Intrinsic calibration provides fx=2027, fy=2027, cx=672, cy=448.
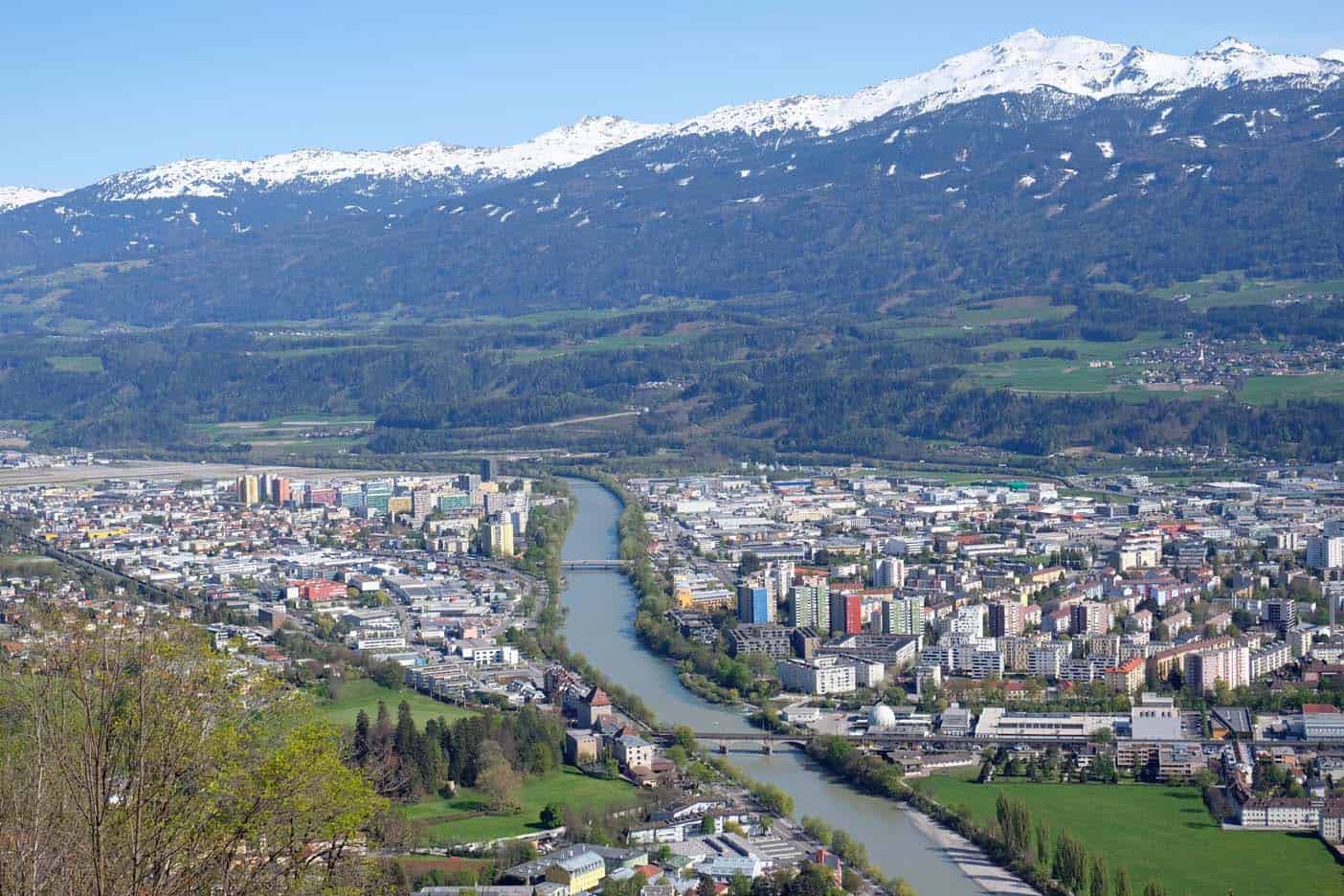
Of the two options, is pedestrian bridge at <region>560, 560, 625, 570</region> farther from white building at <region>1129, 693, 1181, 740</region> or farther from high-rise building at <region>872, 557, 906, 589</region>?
white building at <region>1129, 693, 1181, 740</region>

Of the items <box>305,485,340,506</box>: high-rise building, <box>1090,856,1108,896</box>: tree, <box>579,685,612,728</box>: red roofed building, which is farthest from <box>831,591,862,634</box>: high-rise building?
<box>305,485,340,506</box>: high-rise building

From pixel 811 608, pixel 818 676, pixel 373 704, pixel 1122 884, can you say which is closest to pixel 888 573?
pixel 811 608

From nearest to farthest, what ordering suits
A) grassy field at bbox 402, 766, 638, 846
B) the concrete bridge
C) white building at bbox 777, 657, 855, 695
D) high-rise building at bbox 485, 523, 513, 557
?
grassy field at bbox 402, 766, 638, 846, the concrete bridge, white building at bbox 777, 657, 855, 695, high-rise building at bbox 485, 523, 513, 557

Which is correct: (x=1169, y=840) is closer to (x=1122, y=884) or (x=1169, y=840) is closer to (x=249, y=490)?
(x=1122, y=884)

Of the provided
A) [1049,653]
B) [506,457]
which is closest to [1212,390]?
[506,457]

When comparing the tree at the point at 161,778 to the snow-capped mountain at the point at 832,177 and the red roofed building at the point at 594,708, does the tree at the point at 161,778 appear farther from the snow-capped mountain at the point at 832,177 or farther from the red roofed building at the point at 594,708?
the snow-capped mountain at the point at 832,177

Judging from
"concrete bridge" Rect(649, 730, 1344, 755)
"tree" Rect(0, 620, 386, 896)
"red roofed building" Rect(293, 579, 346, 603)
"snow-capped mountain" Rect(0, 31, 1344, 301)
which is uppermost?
"snow-capped mountain" Rect(0, 31, 1344, 301)

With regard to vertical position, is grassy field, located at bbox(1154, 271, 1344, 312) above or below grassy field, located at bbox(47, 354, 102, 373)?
above
